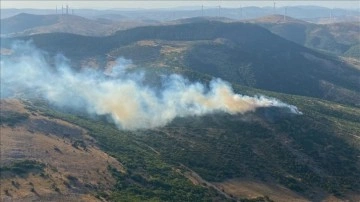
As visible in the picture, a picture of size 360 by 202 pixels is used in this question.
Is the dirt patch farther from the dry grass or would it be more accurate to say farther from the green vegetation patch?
the green vegetation patch

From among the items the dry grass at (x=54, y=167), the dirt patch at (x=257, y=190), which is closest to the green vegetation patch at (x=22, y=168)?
the dry grass at (x=54, y=167)

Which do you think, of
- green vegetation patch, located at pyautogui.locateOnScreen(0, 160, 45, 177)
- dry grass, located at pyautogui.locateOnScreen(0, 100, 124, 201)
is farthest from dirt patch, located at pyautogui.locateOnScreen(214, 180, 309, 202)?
green vegetation patch, located at pyautogui.locateOnScreen(0, 160, 45, 177)

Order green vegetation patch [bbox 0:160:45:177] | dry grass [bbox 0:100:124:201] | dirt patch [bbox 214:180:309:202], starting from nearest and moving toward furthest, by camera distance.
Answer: dry grass [bbox 0:100:124:201], green vegetation patch [bbox 0:160:45:177], dirt patch [bbox 214:180:309:202]

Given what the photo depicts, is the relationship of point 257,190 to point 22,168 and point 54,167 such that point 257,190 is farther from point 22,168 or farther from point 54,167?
point 22,168

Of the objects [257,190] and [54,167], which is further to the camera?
[257,190]

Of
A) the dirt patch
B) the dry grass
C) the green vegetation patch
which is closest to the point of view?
the dry grass

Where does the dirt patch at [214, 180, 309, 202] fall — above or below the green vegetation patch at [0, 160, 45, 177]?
below

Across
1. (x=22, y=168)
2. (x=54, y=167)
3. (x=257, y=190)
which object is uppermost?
(x=22, y=168)

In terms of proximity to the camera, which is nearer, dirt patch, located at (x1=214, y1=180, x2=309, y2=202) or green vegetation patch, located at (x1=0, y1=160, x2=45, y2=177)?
green vegetation patch, located at (x1=0, y1=160, x2=45, y2=177)

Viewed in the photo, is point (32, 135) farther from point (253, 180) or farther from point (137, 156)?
point (253, 180)

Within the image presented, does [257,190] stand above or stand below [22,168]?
below

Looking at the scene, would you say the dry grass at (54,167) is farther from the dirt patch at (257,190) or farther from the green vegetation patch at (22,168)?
the dirt patch at (257,190)

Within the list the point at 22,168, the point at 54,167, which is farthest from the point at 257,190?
the point at 22,168
